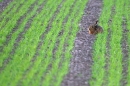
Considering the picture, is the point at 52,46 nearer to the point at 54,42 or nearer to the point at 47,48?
the point at 47,48

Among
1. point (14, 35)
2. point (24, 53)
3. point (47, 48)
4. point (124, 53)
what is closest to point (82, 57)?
point (47, 48)

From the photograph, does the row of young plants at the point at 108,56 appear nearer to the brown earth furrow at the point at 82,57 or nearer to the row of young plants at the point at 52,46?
the brown earth furrow at the point at 82,57

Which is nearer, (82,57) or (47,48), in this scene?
(82,57)

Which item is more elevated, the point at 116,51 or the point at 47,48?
the point at 47,48

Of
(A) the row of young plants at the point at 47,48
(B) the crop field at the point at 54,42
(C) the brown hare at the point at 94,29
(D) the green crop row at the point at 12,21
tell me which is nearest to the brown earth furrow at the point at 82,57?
(B) the crop field at the point at 54,42

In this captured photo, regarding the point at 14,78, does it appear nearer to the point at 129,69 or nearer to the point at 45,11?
the point at 129,69

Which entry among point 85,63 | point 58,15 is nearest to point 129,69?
point 85,63

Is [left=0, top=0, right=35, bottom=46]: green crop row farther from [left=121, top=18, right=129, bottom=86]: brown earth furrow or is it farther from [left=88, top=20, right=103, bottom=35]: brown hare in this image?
[left=121, top=18, right=129, bottom=86]: brown earth furrow
